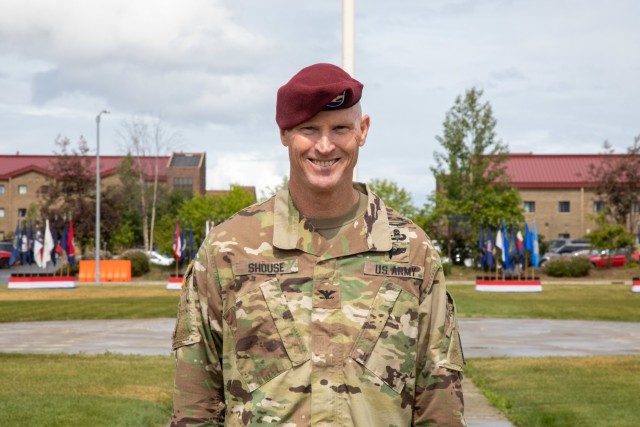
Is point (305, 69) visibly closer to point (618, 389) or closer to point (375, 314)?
point (375, 314)

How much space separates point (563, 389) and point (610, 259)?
168 ft

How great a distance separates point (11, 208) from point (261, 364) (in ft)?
350

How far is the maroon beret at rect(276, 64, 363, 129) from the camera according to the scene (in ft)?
10.5

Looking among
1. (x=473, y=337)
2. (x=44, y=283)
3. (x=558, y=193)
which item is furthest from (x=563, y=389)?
(x=558, y=193)

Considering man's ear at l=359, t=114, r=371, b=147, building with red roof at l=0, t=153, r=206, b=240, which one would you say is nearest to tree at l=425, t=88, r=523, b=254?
building with red roof at l=0, t=153, r=206, b=240

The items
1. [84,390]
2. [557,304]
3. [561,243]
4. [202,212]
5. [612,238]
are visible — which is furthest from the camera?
[561,243]

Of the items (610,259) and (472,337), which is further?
(610,259)

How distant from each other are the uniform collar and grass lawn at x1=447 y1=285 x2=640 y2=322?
23.7 m

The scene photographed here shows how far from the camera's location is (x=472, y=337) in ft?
66.6

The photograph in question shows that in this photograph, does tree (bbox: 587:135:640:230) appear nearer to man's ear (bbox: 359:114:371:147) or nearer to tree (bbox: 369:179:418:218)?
tree (bbox: 369:179:418:218)

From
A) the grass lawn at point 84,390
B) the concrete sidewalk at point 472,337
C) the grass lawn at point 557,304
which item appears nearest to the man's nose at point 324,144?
the grass lawn at point 84,390

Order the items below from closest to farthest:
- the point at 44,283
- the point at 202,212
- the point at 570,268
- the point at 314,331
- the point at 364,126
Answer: the point at 314,331
the point at 364,126
the point at 44,283
the point at 570,268
the point at 202,212

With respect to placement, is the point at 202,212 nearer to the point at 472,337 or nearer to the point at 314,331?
the point at 472,337

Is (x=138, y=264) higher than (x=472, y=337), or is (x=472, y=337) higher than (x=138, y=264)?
(x=138, y=264)
